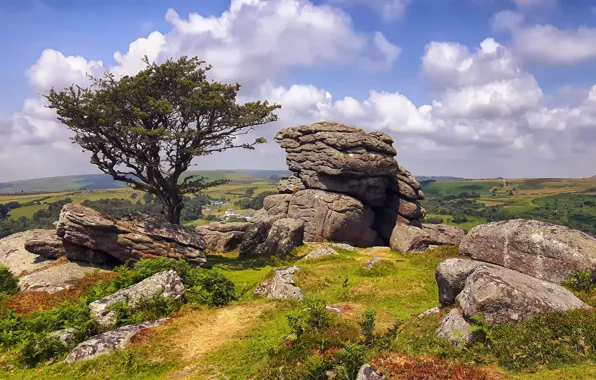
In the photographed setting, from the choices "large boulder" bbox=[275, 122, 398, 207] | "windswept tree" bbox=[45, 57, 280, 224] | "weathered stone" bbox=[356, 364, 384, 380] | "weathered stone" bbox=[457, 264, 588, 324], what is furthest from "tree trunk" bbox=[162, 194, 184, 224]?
"weathered stone" bbox=[356, 364, 384, 380]

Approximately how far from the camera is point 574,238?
18.8 metres

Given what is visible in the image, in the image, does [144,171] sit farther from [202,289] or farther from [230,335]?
[230,335]

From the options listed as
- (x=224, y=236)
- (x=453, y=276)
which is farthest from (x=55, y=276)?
(x=453, y=276)

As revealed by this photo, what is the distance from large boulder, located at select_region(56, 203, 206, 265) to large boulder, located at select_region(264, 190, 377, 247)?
2045cm

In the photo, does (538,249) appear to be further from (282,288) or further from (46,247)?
(46,247)

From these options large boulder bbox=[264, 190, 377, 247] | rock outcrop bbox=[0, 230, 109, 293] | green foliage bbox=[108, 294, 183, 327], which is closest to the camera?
green foliage bbox=[108, 294, 183, 327]

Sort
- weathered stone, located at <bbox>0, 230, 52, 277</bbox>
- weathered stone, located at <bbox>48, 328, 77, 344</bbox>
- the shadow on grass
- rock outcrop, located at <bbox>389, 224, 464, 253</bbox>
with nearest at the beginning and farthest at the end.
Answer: weathered stone, located at <bbox>48, 328, 77, 344</bbox> → weathered stone, located at <bbox>0, 230, 52, 277</bbox> → the shadow on grass → rock outcrop, located at <bbox>389, 224, 464, 253</bbox>

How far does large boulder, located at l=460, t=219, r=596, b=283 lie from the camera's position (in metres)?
18.2

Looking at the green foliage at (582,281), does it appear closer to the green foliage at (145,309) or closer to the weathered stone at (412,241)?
the green foliage at (145,309)

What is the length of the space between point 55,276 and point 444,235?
44330mm

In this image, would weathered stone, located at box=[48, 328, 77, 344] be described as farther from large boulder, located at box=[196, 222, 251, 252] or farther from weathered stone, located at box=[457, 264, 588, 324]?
large boulder, located at box=[196, 222, 251, 252]

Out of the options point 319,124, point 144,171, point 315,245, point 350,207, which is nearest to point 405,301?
point 315,245

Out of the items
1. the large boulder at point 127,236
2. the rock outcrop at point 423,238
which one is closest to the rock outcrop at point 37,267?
the large boulder at point 127,236

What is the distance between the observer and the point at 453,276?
1825cm
